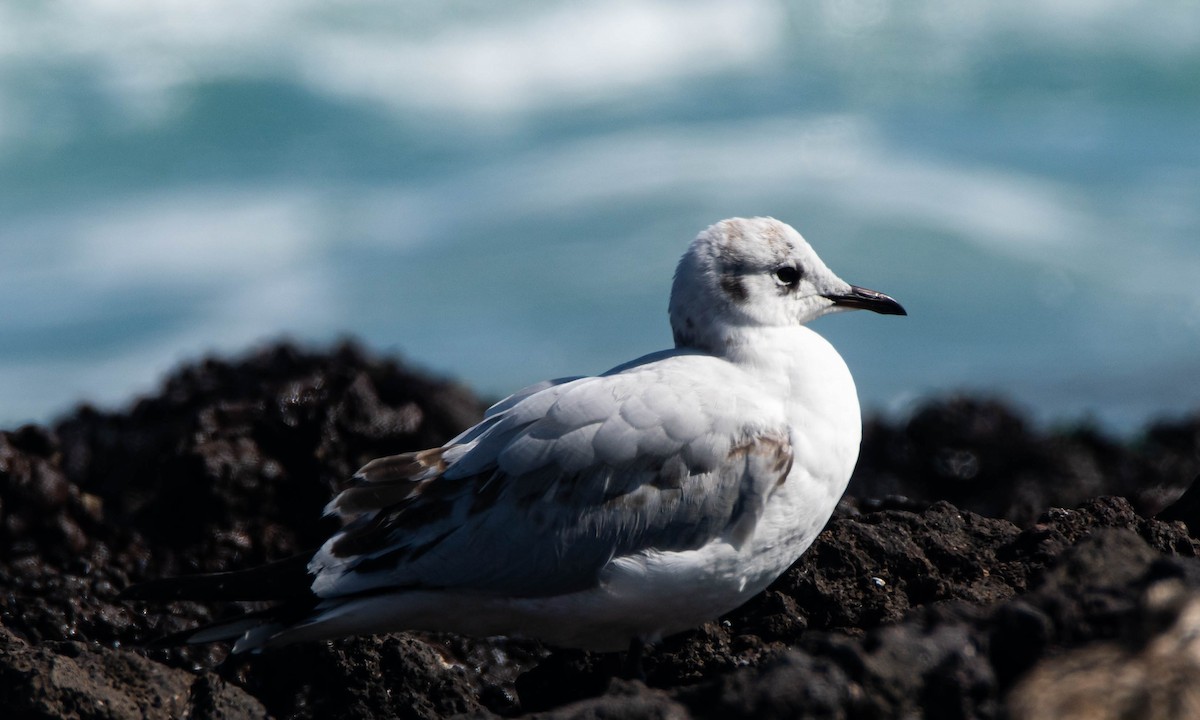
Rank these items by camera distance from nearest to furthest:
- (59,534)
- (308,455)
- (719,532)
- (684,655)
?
(719,532) → (684,655) → (59,534) → (308,455)

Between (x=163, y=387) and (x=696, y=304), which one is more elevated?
(x=696, y=304)

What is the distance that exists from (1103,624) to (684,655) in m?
2.15

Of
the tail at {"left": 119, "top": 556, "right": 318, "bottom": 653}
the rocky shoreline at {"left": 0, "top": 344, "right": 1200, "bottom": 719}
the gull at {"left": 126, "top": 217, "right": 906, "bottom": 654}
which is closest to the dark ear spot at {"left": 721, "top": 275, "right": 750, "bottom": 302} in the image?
the gull at {"left": 126, "top": 217, "right": 906, "bottom": 654}

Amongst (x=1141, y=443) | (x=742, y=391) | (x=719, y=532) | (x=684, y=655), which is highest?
(x=742, y=391)

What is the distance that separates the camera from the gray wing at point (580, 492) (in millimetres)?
5305

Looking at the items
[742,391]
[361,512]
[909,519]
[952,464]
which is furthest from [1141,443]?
[361,512]

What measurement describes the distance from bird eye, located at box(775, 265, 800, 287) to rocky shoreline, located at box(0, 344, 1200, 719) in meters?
1.07

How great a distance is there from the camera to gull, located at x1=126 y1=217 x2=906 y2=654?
5297 millimetres

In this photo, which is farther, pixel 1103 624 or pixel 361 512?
pixel 361 512

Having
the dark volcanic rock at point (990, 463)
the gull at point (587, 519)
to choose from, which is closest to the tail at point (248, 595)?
the gull at point (587, 519)

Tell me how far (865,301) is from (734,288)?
2.58 feet

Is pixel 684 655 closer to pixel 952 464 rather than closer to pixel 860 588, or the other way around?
pixel 860 588

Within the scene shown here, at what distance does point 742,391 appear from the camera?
5523 mm

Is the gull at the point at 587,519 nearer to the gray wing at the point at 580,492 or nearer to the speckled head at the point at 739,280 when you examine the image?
the gray wing at the point at 580,492
